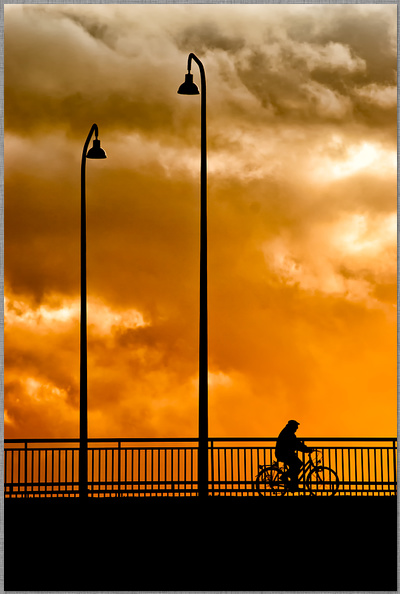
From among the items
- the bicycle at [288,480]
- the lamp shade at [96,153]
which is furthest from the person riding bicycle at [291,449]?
the lamp shade at [96,153]

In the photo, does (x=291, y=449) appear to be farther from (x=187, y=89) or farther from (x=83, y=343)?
(x=187, y=89)

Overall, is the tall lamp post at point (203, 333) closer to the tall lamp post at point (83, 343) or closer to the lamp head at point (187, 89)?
the lamp head at point (187, 89)

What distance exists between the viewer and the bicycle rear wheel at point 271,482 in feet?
76.1

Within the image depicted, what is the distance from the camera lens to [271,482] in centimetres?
2323

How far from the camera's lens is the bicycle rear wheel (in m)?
23.2

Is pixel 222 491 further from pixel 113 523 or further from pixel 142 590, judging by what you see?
pixel 142 590

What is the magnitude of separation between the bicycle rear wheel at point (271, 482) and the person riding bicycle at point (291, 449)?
0.70 feet

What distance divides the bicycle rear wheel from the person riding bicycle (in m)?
0.21

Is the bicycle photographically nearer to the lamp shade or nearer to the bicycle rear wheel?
the bicycle rear wheel

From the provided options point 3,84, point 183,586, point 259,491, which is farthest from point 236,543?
point 3,84

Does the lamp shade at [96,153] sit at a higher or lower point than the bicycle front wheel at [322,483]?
higher

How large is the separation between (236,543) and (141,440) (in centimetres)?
696

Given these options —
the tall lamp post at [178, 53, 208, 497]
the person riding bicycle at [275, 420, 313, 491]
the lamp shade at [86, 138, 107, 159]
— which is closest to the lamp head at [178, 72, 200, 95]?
the tall lamp post at [178, 53, 208, 497]

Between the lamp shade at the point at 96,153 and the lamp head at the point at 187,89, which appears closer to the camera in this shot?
the lamp head at the point at 187,89
